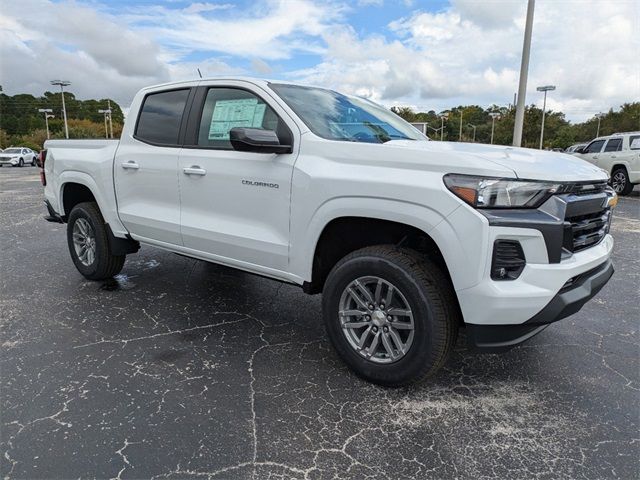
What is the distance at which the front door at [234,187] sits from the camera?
328cm

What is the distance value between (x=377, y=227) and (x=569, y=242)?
110 centimetres

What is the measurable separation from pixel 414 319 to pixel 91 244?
373 cm

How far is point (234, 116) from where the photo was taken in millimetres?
3676

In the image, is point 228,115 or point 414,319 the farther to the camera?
point 228,115

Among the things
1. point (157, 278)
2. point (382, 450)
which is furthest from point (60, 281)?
point (382, 450)

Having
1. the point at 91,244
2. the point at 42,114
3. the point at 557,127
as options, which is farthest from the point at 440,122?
the point at 91,244

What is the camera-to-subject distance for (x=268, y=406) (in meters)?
2.76

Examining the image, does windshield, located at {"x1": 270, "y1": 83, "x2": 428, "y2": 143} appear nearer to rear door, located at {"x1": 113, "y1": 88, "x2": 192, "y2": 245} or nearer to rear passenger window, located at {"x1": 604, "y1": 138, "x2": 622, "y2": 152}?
rear door, located at {"x1": 113, "y1": 88, "x2": 192, "y2": 245}

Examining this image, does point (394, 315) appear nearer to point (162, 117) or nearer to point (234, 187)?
point (234, 187)

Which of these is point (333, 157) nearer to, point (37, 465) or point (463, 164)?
point (463, 164)

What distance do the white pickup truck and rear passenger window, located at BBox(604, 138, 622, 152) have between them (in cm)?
1313

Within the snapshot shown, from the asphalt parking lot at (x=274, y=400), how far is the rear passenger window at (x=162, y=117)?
1529mm

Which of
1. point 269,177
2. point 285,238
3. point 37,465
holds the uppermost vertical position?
point 269,177

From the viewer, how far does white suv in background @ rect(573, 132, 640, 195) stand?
13742 mm
